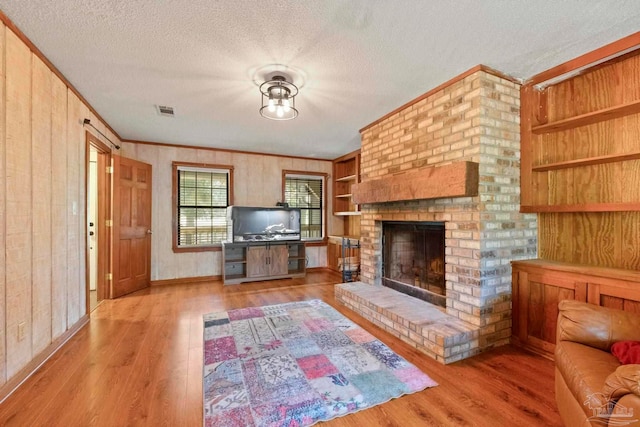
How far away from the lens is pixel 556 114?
2.46m

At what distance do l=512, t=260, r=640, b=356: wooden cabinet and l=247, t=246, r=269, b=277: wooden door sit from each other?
377cm

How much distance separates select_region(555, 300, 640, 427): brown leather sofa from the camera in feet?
3.45

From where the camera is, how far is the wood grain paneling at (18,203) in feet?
6.07

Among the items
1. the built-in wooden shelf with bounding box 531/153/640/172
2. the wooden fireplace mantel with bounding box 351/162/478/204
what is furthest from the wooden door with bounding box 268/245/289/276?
the built-in wooden shelf with bounding box 531/153/640/172

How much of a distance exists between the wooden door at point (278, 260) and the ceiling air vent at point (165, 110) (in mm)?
2670

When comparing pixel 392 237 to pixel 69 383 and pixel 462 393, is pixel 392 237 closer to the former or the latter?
pixel 462 393

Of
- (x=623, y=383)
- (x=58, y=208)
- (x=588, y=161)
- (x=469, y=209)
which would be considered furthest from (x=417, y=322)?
(x=58, y=208)

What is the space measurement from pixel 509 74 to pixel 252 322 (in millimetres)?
Answer: 3486

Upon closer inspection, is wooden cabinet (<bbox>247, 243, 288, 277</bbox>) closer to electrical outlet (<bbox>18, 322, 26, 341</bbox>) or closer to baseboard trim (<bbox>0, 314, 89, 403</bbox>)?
baseboard trim (<bbox>0, 314, 89, 403</bbox>)

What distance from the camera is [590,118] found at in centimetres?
220

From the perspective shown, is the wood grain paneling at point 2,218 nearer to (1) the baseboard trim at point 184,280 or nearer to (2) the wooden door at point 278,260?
(1) the baseboard trim at point 184,280

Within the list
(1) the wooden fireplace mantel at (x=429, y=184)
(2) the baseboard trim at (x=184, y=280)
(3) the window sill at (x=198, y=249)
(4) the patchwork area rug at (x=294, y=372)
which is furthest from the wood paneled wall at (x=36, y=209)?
(1) the wooden fireplace mantel at (x=429, y=184)

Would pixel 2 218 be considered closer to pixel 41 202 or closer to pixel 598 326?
pixel 41 202

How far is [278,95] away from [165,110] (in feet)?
5.27
